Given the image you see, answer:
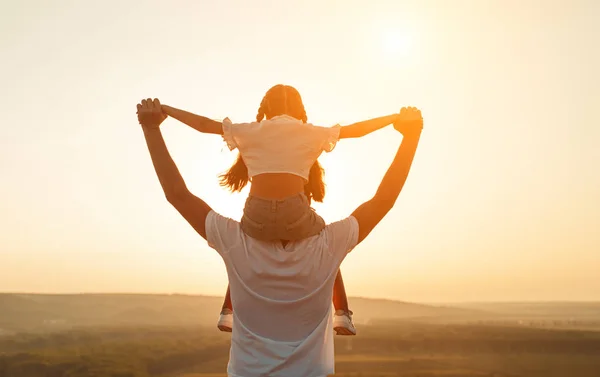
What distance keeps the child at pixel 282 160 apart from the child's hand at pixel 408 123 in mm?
43

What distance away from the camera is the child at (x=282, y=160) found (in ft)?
12.4

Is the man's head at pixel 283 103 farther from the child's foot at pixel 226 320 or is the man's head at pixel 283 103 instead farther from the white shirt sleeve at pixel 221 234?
the child's foot at pixel 226 320

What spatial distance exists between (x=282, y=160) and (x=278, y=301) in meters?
0.84

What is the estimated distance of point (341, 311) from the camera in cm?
450

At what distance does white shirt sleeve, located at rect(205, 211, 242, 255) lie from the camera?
3.81 metres

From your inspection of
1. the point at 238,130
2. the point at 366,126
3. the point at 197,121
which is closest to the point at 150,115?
the point at 197,121

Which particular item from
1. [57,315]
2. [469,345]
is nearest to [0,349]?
[57,315]

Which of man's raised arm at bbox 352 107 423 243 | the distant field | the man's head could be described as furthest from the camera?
the distant field

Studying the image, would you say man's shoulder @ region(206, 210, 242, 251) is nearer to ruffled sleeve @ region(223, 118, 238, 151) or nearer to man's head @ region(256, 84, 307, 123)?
ruffled sleeve @ region(223, 118, 238, 151)

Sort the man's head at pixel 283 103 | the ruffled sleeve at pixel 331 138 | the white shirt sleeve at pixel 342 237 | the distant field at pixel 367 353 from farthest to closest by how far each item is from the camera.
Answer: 1. the distant field at pixel 367 353
2. the man's head at pixel 283 103
3. the ruffled sleeve at pixel 331 138
4. the white shirt sleeve at pixel 342 237

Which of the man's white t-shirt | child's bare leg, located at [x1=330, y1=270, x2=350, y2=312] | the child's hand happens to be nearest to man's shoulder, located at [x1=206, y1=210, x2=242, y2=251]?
the man's white t-shirt

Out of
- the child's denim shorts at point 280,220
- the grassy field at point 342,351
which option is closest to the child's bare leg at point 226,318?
the child's denim shorts at point 280,220

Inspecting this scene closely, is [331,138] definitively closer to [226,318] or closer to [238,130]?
[238,130]

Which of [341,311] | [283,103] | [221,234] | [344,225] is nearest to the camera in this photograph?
[221,234]
